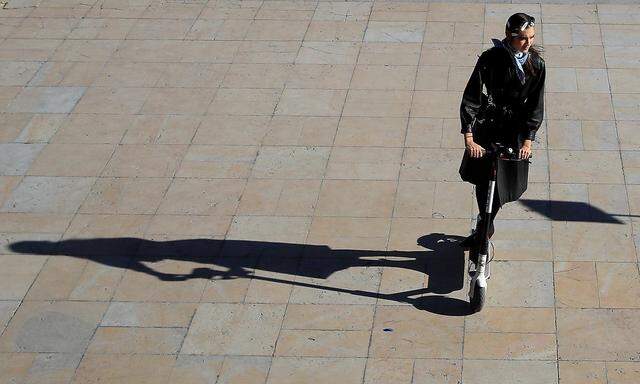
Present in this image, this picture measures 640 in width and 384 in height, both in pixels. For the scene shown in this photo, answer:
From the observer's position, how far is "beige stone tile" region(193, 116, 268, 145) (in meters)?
9.95

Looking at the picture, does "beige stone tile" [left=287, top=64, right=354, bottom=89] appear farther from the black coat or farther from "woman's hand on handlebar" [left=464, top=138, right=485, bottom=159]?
"woman's hand on handlebar" [left=464, top=138, right=485, bottom=159]

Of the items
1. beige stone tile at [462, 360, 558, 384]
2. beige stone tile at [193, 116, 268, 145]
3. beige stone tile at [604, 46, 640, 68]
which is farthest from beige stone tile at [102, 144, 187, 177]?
beige stone tile at [604, 46, 640, 68]

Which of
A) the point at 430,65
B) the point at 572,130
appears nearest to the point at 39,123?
the point at 430,65

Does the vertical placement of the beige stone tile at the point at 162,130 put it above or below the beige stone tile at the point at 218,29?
above

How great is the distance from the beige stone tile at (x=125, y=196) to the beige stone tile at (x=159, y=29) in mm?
3326

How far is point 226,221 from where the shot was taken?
28.6ft

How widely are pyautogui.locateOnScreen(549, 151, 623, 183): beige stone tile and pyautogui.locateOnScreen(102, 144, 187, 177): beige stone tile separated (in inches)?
133

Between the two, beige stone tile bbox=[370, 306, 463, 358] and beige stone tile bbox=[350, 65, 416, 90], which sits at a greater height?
beige stone tile bbox=[370, 306, 463, 358]

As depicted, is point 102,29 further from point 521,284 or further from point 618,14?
point 521,284

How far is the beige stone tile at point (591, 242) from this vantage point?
26.3 feet

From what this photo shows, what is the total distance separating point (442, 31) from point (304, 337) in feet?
18.7

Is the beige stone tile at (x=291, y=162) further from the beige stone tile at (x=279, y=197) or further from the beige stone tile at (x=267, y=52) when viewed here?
the beige stone tile at (x=267, y=52)

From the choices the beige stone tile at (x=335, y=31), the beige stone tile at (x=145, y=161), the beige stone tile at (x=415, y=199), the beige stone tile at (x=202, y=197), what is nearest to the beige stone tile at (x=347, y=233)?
the beige stone tile at (x=415, y=199)

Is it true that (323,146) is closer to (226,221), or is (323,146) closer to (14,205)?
(226,221)
